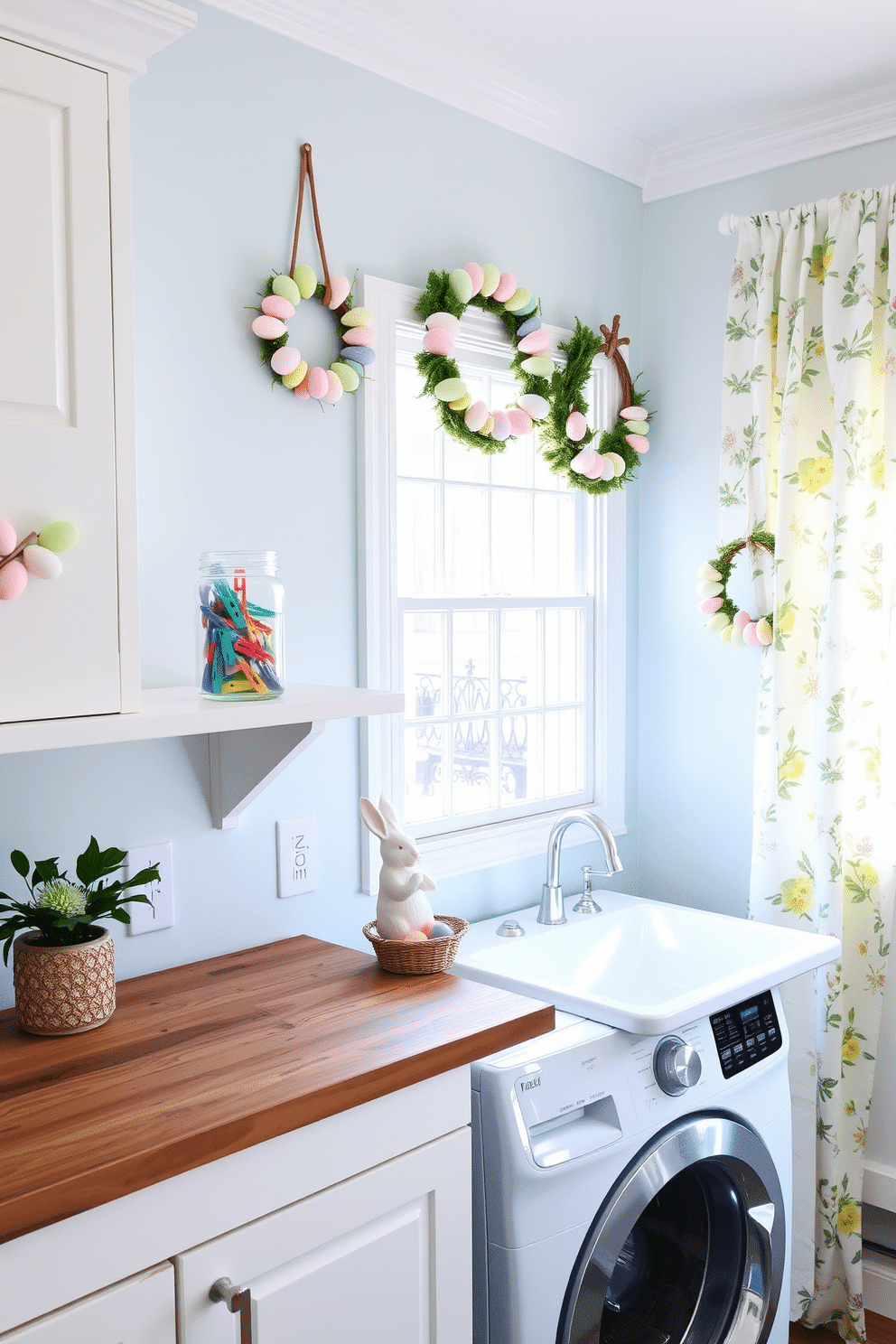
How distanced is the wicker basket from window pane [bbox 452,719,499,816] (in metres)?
0.65

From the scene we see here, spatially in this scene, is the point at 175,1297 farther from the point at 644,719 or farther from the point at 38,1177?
the point at 644,719

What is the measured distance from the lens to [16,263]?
133 centimetres

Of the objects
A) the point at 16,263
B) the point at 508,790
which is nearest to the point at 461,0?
the point at 16,263

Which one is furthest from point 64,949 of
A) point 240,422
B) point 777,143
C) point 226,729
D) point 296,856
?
point 777,143

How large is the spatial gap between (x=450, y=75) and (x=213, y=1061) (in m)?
1.92

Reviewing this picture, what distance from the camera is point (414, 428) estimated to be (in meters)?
2.31

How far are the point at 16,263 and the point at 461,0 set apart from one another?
1142 mm

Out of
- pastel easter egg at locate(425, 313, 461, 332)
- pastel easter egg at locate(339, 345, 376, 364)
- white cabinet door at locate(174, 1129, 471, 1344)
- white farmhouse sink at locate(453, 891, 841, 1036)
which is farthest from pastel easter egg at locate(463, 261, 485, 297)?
white cabinet door at locate(174, 1129, 471, 1344)

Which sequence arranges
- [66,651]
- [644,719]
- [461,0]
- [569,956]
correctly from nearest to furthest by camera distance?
1. [66,651]
2. [461,0]
3. [569,956]
4. [644,719]

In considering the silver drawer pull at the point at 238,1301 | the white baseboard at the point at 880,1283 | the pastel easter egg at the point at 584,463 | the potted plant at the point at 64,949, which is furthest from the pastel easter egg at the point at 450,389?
the white baseboard at the point at 880,1283

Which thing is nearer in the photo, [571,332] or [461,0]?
[461,0]

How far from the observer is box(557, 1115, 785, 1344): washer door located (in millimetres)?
2023

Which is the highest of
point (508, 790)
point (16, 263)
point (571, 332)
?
point (571, 332)

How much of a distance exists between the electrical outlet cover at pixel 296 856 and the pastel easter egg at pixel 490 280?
45.3 inches
